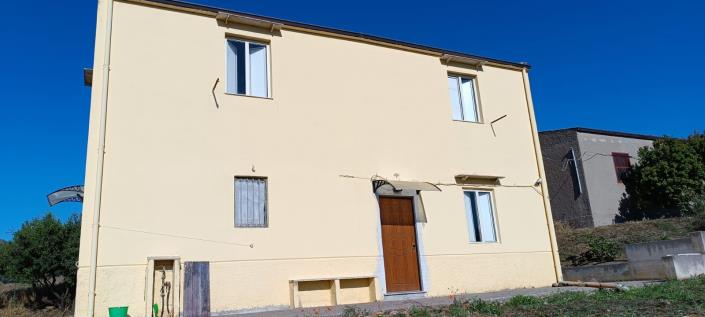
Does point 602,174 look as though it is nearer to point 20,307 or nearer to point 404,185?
point 404,185

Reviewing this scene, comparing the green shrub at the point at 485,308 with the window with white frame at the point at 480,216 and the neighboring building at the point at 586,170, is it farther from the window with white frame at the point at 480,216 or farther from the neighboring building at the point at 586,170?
the neighboring building at the point at 586,170

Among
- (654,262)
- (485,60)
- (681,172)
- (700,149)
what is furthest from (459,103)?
(700,149)

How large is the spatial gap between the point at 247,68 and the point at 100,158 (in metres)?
3.86

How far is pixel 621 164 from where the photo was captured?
27.7 meters

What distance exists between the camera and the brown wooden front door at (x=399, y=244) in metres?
12.3

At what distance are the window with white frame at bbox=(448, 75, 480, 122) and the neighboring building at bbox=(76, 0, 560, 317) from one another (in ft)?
0.21

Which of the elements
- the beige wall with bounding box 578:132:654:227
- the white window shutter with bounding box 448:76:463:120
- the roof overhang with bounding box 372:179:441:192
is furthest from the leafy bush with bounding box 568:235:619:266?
the beige wall with bounding box 578:132:654:227

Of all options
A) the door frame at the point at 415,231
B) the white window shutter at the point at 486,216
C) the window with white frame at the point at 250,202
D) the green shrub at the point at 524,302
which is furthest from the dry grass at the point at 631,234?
the window with white frame at the point at 250,202

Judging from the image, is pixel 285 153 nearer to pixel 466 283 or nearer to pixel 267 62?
pixel 267 62

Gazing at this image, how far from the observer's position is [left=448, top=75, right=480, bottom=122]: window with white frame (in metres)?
14.9

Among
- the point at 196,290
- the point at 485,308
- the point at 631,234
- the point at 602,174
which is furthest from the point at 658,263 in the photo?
the point at 602,174

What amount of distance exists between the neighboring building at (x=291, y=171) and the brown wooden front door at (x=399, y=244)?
4cm

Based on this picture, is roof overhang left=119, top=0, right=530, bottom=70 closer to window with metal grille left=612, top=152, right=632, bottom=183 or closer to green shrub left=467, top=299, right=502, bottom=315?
green shrub left=467, top=299, right=502, bottom=315

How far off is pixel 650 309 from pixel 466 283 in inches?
195
